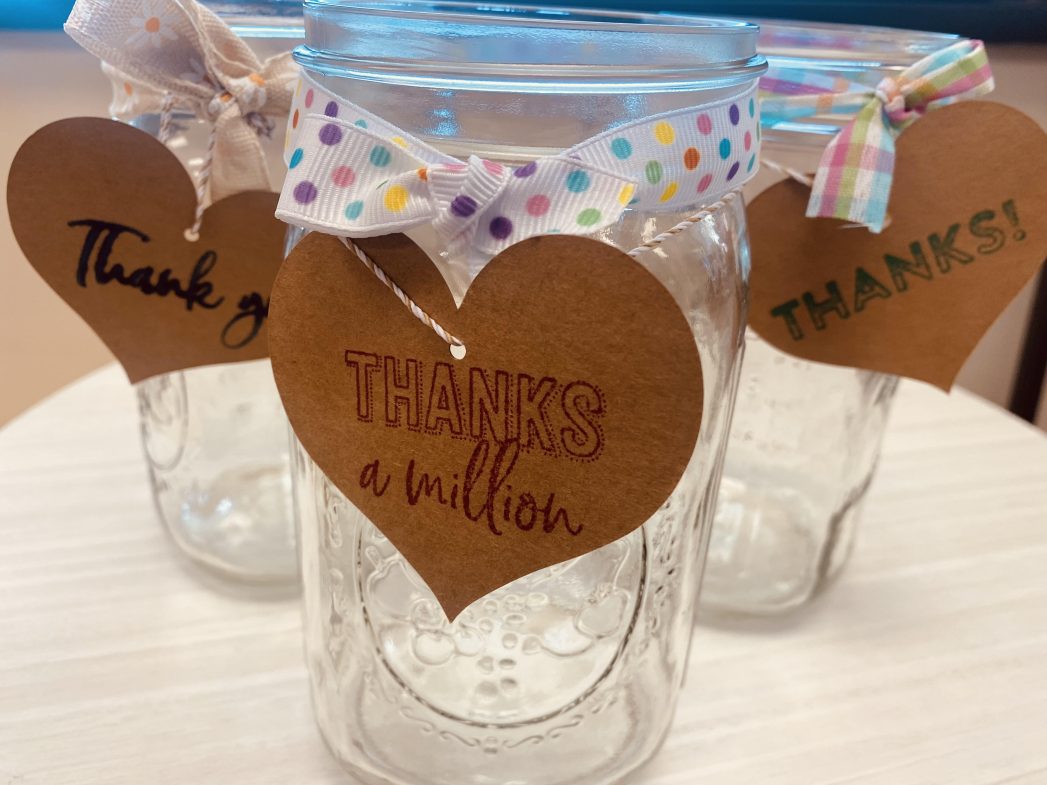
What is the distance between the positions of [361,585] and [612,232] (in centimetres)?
20

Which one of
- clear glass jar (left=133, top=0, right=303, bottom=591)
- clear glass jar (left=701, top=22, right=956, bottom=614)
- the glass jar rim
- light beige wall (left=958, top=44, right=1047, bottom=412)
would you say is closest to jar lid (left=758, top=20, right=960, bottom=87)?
clear glass jar (left=701, top=22, right=956, bottom=614)

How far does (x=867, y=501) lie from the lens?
63cm

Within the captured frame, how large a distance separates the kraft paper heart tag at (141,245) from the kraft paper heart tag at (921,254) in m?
0.24

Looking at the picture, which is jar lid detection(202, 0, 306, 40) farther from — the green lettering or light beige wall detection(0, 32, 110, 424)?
light beige wall detection(0, 32, 110, 424)

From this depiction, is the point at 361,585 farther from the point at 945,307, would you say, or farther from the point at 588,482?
the point at 945,307

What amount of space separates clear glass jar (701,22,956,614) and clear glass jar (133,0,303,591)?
0.81 feet

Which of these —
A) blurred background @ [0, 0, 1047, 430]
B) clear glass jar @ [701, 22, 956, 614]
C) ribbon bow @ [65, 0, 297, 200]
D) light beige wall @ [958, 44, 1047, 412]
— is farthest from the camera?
light beige wall @ [958, 44, 1047, 412]

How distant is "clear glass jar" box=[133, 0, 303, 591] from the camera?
45cm

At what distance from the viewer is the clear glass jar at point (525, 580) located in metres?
0.28

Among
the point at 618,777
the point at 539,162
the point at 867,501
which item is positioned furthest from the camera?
the point at 867,501

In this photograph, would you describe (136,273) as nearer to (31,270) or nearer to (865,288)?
(865,288)

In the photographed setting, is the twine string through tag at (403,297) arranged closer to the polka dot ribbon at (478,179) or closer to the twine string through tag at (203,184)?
the polka dot ribbon at (478,179)

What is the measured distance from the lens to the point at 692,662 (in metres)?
0.46

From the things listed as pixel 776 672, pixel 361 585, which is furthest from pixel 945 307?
pixel 361 585
